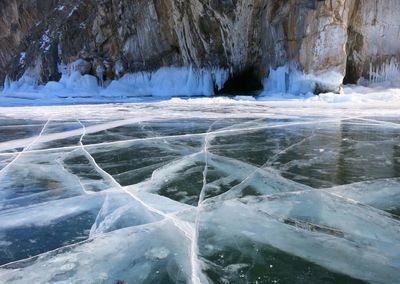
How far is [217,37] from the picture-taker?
1598 centimetres

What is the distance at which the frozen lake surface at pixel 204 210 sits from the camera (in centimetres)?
190

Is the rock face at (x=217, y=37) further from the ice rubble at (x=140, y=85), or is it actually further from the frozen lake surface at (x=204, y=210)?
the frozen lake surface at (x=204, y=210)

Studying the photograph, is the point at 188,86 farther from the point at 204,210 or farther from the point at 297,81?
the point at 204,210

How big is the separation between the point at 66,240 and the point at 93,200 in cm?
66

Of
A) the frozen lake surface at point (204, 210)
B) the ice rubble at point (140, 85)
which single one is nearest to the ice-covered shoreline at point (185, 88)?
the ice rubble at point (140, 85)

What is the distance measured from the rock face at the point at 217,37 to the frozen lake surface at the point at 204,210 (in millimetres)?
7964

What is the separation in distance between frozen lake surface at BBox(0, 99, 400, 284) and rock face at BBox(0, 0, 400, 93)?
796 cm

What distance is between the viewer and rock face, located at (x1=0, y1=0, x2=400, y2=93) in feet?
40.6

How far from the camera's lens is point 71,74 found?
19.0m

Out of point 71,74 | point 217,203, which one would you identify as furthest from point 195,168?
point 71,74

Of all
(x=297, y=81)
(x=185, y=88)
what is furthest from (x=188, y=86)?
(x=297, y=81)

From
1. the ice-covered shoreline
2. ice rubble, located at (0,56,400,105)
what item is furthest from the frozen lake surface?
ice rubble, located at (0,56,400,105)

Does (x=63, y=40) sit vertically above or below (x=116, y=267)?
above

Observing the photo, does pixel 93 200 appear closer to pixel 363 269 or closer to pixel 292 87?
pixel 363 269
